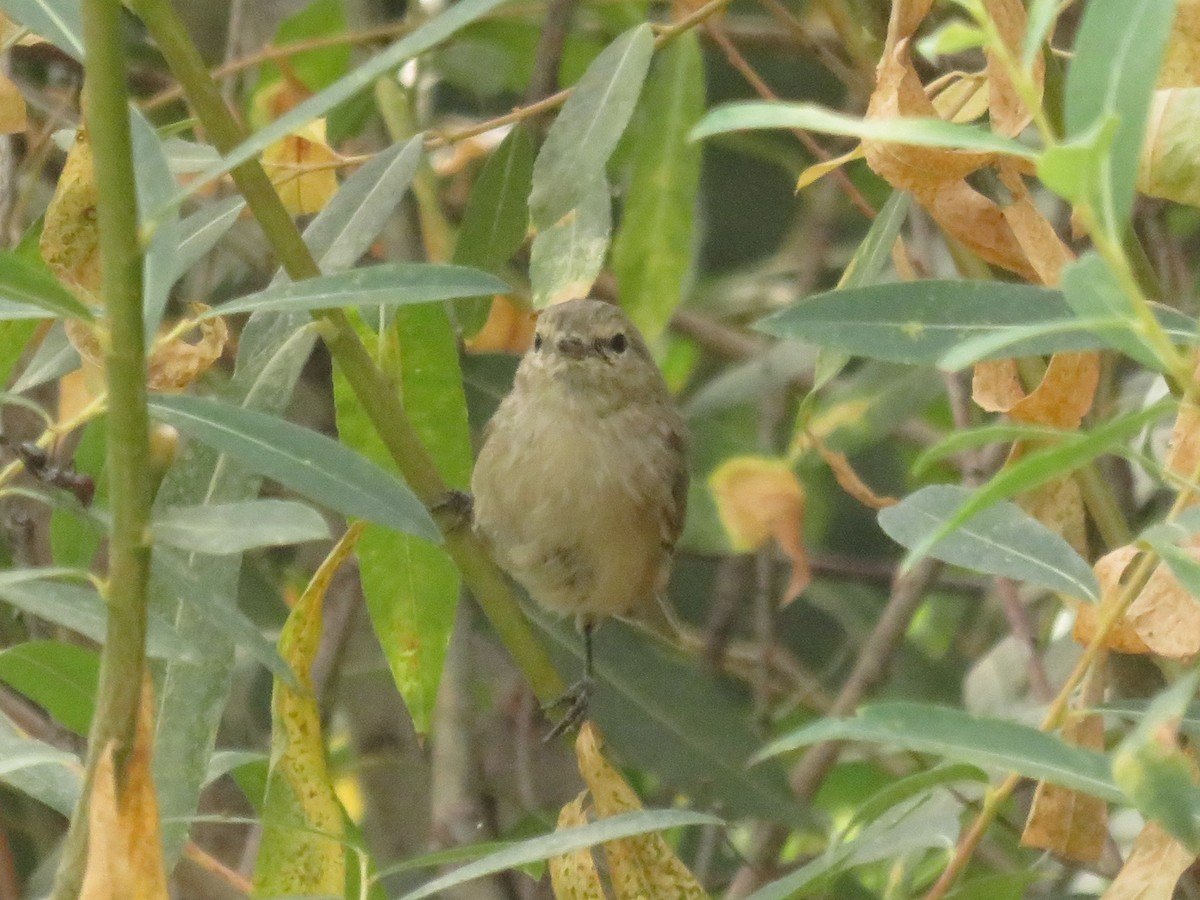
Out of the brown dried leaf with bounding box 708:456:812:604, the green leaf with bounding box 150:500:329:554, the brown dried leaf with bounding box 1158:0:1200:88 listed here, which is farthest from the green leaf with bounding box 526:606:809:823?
the green leaf with bounding box 150:500:329:554

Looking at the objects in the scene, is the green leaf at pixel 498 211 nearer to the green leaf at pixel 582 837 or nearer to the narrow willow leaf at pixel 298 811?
the narrow willow leaf at pixel 298 811

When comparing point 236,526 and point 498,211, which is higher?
point 498,211

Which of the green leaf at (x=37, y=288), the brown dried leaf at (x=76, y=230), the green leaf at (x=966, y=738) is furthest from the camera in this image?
the brown dried leaf at (x=76, y=230)

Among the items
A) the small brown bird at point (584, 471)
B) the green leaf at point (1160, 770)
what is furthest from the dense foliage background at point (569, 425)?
the small brown bird at point (584, 471)

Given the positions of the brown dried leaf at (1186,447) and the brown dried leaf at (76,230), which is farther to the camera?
the brown dried leaf at (76,230)

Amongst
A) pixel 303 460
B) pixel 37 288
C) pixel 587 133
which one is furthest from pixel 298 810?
pixel 587 133

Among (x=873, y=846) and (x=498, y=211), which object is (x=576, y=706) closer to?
(x=498, y=211)

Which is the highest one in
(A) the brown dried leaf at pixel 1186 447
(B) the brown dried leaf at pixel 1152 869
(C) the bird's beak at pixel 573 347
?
(A) the brown dried leaf at pixel 1186 447
